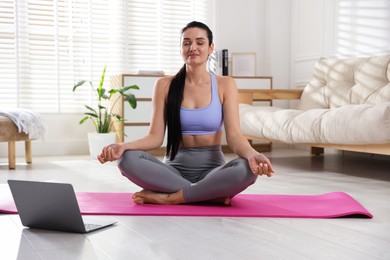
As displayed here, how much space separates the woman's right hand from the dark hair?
0.95 feet

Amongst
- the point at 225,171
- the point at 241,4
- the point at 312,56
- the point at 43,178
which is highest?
the point at 241,4

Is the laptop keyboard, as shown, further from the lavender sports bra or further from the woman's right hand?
the lavender sports bra

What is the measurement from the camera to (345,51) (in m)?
4.84

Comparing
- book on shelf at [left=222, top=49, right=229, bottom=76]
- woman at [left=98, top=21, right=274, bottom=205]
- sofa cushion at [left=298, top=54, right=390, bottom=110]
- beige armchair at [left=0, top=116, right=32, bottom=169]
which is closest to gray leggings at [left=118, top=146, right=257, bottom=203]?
woman at [left=98, top=21, right=274, bottom=205]

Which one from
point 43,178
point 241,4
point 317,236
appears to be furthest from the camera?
point 241,4

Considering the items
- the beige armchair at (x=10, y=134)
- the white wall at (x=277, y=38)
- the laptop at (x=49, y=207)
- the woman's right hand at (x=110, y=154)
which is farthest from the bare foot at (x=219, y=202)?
the white wall at (x=277, y=38)

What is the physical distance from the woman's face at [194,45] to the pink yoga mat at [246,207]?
2.01 ft

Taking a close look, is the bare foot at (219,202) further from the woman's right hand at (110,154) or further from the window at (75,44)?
the window at (75,44)

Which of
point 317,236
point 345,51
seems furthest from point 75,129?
point 317,236

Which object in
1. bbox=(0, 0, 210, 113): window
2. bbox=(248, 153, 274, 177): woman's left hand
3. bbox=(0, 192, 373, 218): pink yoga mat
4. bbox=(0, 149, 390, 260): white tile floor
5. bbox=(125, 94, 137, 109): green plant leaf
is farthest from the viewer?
bbox=(0, 0, 210, 113): window

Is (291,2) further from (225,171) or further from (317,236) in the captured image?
(317,236)

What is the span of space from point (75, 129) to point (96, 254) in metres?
3.72

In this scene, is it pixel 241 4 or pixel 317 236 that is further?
pixel 241 4

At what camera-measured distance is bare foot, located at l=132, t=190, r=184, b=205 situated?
Result: 2248mm
